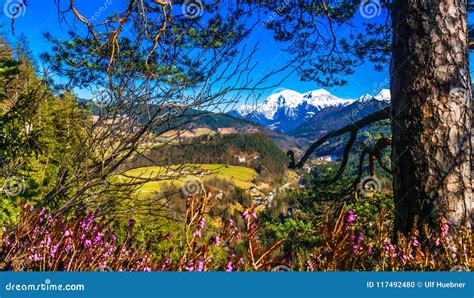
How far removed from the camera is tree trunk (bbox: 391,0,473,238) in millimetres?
3125

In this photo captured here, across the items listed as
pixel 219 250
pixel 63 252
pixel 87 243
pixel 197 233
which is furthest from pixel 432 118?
pixel 63 252

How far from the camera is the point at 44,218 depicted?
9.64 ft

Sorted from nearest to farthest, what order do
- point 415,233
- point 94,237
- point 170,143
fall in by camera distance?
point 94,237 → point 415,233 → point 170,143

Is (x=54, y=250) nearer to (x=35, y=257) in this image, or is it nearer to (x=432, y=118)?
(x=35, y=257)

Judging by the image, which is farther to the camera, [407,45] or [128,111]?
[128,111]

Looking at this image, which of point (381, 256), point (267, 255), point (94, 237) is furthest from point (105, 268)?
point (381, 256)

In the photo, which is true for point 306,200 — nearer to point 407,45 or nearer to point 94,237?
point 407,45

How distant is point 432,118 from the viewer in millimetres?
3199

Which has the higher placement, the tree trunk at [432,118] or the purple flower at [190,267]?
the tree trunk at [432,118]

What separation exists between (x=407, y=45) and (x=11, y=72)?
1153 centimetres

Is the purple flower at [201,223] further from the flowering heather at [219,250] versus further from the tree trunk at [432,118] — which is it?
the tree trunk at [432,118]

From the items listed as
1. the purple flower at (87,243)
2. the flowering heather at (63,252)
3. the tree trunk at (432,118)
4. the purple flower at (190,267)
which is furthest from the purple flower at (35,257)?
the tree trunk at (432,118)

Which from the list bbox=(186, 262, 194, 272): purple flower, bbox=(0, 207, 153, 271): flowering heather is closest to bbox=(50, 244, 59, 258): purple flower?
bbox=(0, 207, 153, 271): flowering heather

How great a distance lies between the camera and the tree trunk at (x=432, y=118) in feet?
10.3
